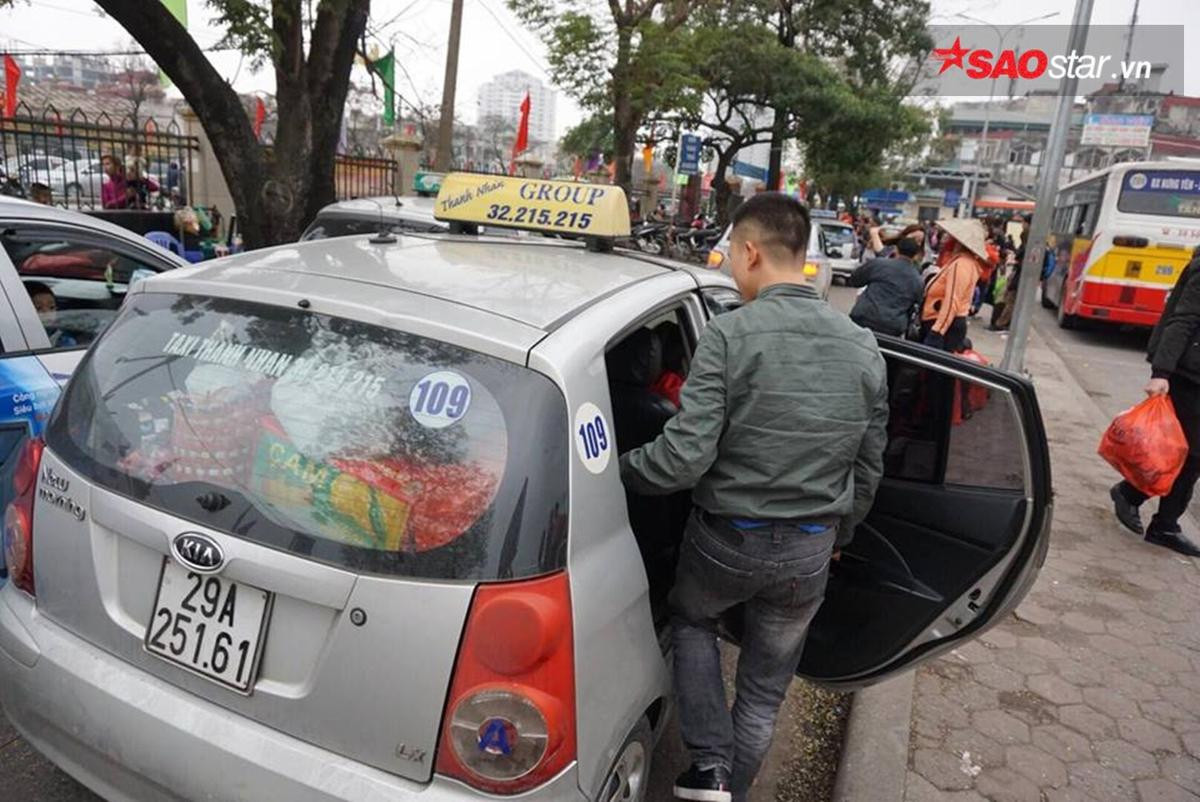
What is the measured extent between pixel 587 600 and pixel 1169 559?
185 inches

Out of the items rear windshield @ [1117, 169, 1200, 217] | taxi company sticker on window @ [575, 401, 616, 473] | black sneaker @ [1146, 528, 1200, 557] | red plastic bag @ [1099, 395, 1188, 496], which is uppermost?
rear windshield @ [1117, 169, 1200, 217]

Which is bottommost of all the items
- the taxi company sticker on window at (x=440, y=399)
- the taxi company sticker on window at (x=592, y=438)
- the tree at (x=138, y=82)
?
the taxi company sticker on window at (x=592, y=438)

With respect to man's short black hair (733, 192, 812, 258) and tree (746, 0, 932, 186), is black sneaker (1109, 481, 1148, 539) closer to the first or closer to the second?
man's short black hair (733, 192, 812, 258)

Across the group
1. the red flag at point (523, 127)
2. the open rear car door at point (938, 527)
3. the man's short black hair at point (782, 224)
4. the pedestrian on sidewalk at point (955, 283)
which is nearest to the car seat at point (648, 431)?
the man's short black hair at point (782, 224)

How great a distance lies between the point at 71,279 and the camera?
373cm

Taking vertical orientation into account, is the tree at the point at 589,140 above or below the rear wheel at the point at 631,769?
above

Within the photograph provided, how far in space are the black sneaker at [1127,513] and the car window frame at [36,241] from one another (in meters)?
5.89

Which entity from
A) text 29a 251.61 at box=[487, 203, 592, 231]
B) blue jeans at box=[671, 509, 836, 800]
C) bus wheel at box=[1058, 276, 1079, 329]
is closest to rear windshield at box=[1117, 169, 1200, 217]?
bus wheel at box=[1058, 276, 1079, 329]

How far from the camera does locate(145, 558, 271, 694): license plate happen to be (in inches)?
65.7

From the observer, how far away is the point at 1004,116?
234 ft

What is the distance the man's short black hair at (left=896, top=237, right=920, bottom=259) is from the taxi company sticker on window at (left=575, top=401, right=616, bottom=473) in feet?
19.1

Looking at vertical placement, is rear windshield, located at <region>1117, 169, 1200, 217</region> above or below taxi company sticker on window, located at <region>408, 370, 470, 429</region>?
above

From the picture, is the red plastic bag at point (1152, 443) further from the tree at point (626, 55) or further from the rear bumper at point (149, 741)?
the tree at point (626, 55)

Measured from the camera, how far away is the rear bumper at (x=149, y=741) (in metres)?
1.59
